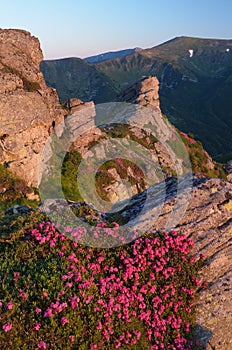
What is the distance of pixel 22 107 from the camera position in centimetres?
2877

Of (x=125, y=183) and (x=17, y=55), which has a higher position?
(x=17, y=55)

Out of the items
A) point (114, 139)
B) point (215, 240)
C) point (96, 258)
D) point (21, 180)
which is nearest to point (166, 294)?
point (96, 258)

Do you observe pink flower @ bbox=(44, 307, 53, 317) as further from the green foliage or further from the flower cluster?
the green foliage

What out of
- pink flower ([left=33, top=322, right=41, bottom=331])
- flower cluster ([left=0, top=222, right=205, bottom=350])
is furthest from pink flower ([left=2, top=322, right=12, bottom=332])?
pink flower ([left=33, top=322, right=41, bottom=331])

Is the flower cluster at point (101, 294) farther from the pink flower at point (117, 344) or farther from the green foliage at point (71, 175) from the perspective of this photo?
the green foliage at point (71, 175)

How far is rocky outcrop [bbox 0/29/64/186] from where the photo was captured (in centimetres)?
2756

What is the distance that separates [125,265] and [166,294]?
1518mm

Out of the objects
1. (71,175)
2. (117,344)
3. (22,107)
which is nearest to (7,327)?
(117,344)

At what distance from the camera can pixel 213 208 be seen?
12.1m

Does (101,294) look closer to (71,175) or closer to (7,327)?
(7,327)

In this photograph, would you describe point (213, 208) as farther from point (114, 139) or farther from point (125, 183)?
point (114, 139)

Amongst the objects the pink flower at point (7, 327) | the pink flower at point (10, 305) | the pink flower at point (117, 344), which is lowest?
the pink flower at point (117, 344)

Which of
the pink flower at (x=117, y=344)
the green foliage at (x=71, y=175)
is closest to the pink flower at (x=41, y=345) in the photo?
the pink flower at (x=117, y=344)

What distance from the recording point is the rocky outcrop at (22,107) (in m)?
27.6
